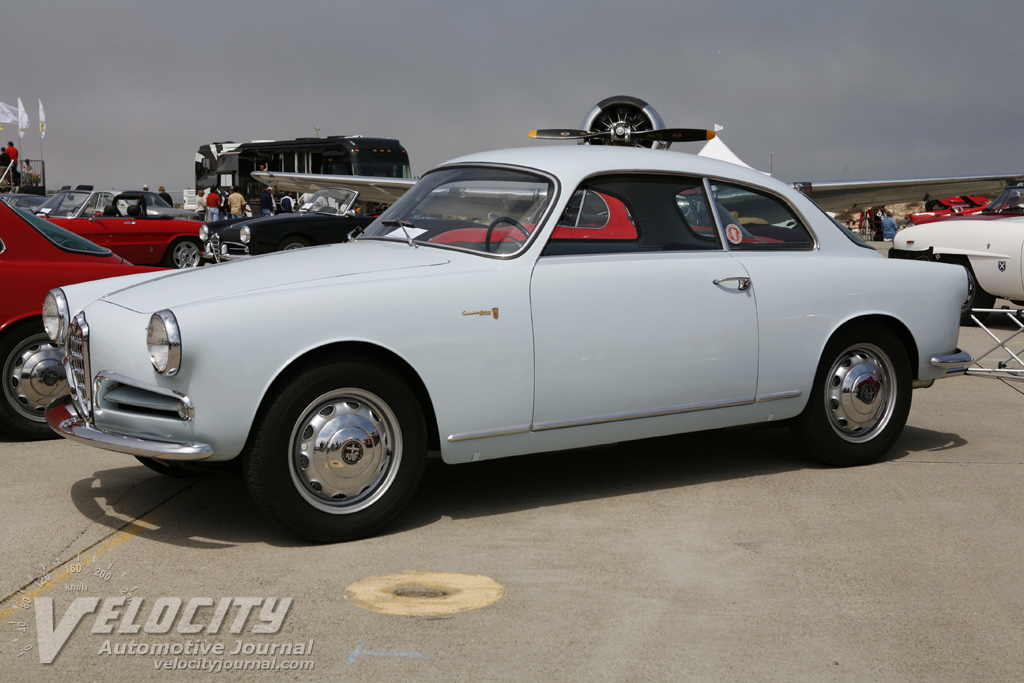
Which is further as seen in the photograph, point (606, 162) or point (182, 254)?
point (182, 254)

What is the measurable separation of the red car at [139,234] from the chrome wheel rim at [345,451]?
11907 millimetres

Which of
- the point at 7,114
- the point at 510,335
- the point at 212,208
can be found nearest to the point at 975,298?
the point at 510,335

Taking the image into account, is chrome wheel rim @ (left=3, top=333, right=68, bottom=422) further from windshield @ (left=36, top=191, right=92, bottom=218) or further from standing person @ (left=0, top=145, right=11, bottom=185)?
standing person @ (left=0, top=145, right=11, bottom=185)

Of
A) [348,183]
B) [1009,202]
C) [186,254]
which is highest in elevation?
[348,183]

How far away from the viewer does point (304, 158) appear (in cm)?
2798

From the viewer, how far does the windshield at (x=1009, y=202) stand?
471 inches

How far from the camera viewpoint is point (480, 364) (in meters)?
3.83

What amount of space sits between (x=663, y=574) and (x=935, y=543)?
1.16 metres

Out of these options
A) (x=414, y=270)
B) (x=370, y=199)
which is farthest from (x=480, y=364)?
(x=370, y=199)

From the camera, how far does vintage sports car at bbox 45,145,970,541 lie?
3510 millimetres

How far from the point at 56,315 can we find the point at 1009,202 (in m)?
11.8

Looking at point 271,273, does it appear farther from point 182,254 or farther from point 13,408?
point 182,254

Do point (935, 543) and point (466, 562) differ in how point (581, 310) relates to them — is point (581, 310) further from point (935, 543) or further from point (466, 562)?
point (935, 543)

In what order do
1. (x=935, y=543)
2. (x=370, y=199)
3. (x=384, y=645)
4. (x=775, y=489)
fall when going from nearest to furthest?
(x=384, y=645) < (x=935, y=543) < (x=775, y=489) < (x=370, y=199)
